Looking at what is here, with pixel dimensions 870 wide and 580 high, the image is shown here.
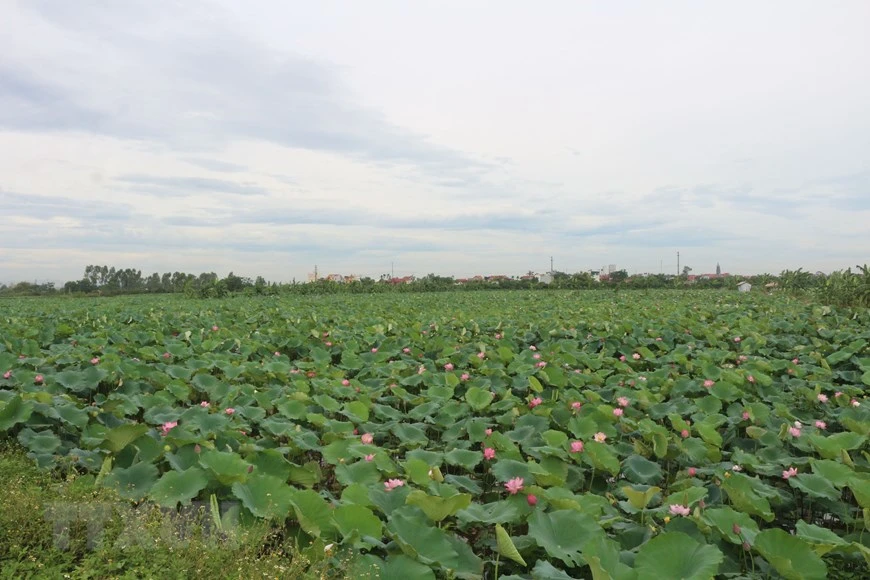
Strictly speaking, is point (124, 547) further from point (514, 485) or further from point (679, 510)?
point (679, 510)

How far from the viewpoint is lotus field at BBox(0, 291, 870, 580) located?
2049 mm

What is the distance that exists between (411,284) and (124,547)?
2517 cm

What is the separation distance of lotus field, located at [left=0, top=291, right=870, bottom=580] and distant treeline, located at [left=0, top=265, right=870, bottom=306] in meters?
10.9

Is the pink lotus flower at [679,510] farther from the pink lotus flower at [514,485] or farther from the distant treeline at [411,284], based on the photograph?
the distant treeline at [411,284]

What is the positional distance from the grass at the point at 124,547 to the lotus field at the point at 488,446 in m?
0.10

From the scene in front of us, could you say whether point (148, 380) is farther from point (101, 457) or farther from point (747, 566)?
point (747, 566)

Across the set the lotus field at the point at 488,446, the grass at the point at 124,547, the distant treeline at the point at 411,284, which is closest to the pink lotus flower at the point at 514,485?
the lotus field at the point at 488,446

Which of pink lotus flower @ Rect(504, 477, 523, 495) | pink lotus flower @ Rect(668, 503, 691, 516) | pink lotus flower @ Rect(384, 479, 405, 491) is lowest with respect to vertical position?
pink lotus flower @ Rect(668, 503, 691, 516)

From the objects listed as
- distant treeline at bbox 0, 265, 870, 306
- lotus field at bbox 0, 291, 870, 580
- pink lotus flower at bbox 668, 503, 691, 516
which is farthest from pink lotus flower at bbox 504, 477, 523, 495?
distant treeline at bbox 0, 265, 870, 306

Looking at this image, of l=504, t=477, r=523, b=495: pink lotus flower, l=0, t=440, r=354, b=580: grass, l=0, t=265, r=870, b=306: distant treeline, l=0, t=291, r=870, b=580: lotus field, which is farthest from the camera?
l=0, t=265, r=870, b=306: distant treeline

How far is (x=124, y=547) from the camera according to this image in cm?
202

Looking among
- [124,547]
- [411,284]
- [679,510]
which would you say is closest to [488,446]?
[679,510]

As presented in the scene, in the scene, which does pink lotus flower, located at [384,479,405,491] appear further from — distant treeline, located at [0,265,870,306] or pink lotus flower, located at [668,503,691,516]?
distant treeline, located at [0,265,870,306]

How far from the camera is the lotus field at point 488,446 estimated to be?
205cm
